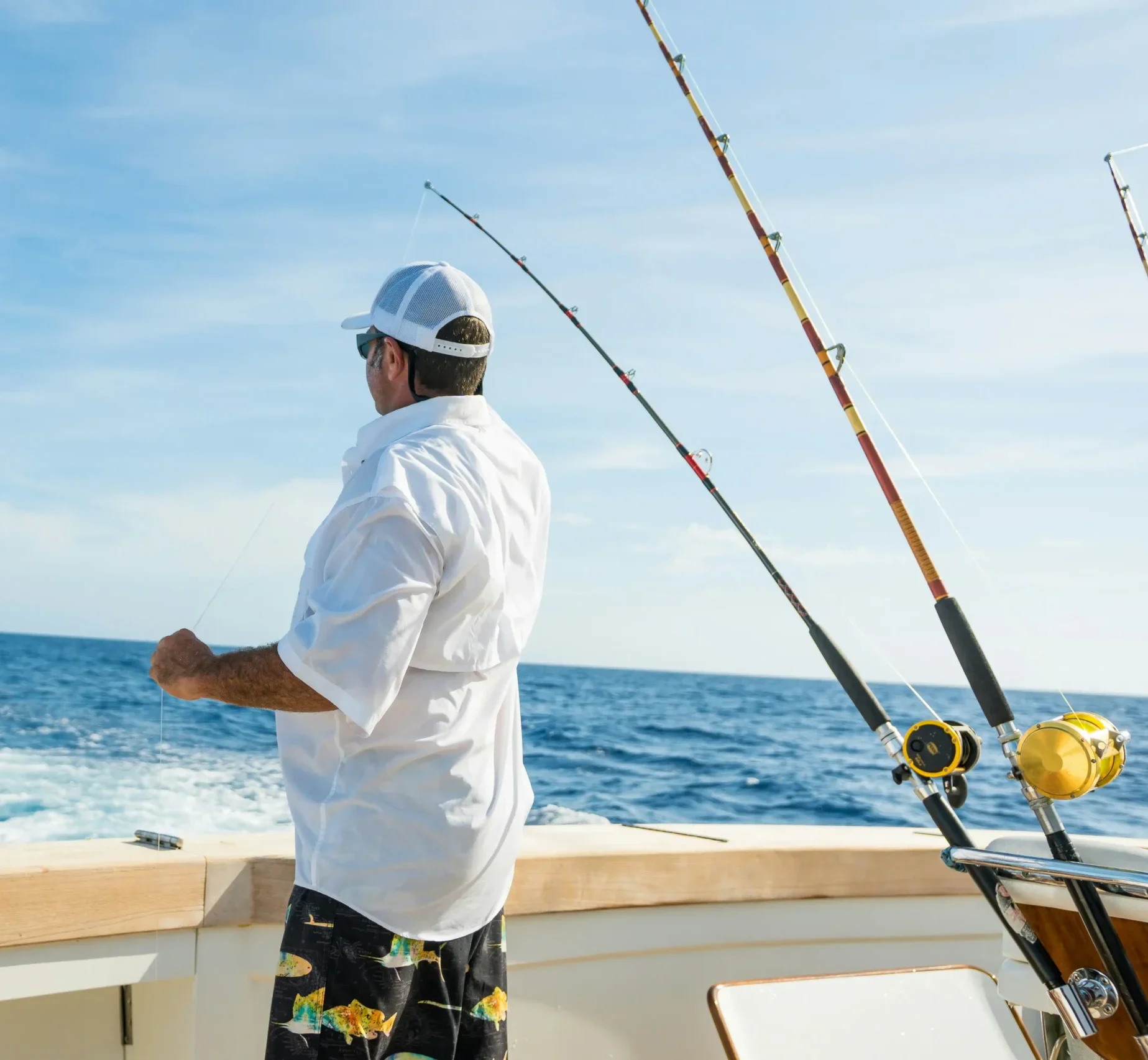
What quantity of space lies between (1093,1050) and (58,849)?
1.21 metres

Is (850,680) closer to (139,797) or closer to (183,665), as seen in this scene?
(183,665)

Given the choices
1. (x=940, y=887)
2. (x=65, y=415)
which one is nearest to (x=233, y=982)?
(x=940, y=887)

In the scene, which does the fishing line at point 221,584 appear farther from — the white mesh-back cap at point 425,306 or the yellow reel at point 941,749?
the yellow reel at point 941,749

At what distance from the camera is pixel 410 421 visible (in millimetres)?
1281

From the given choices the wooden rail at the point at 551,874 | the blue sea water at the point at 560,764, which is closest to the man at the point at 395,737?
the wooden rail at the point at 551,874

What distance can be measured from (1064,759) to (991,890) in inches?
7.0

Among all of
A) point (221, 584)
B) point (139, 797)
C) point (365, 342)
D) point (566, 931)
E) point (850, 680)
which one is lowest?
point (139, 797)

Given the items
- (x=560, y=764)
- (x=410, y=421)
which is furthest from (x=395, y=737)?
(x=560, y=764)

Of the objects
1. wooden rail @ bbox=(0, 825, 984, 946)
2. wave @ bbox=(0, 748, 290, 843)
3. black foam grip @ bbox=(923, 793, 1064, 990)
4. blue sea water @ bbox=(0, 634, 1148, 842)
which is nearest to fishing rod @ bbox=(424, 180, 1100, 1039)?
black foam grip @ bbox=(923, 793, 1064, 990)

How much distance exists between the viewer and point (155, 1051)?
5.04ft

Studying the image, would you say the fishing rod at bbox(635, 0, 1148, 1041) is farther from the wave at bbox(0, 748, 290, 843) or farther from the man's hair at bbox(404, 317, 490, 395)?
the wave at bbox(0, 748, 290, 843)

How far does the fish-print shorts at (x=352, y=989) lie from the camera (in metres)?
1.16

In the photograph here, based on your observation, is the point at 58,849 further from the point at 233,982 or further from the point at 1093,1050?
the point at 1093,1050

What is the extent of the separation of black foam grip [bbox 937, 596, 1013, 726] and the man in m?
0.51
